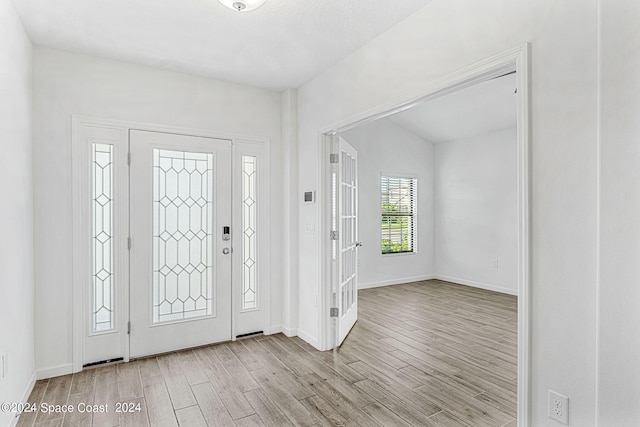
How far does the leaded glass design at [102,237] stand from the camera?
3.05 metres

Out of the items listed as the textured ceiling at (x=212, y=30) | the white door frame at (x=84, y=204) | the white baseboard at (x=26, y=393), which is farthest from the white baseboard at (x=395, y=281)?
the white baseboard at (x=26, y=393)

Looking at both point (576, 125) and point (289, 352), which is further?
point (289, 352)

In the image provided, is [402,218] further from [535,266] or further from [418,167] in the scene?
[535,266]

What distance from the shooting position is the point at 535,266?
1.73 metres

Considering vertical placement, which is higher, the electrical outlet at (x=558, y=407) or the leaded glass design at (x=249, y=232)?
the leaded glass design at (x=249, y=232)

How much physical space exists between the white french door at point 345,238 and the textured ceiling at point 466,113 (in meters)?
1.90

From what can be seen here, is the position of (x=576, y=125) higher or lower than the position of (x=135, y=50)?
lower

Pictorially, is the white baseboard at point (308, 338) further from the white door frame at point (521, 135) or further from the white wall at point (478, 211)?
the white wall at point (478, 211)

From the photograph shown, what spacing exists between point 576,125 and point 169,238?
318 cm

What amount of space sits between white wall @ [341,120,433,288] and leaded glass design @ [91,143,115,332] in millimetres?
3752

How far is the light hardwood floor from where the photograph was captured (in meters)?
2.28

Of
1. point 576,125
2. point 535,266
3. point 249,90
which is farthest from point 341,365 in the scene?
point 249,90

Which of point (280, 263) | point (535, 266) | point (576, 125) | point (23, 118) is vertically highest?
point (23, 118)

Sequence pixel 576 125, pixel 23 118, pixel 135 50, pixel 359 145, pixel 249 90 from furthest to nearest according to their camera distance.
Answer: pixel 359 145 < pixel 249 90 < pixel 135 50 < pixel 23 118 < pixel 576 125
